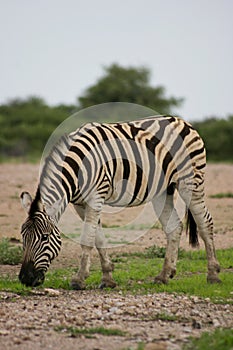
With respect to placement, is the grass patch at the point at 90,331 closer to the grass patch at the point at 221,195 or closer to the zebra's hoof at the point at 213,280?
the zebra's hoof at the point at 213,280

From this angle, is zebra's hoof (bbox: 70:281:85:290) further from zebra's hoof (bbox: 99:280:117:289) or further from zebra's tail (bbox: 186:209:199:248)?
zebra's tail (bbox: 186:209:199:248)

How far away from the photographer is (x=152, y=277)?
8.59 meters

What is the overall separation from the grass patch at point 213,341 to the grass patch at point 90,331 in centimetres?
58

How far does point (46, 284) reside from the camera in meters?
7.66

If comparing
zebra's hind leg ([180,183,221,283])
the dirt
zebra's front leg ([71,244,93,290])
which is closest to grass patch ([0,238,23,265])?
the dirt

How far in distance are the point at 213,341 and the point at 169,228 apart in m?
3.36

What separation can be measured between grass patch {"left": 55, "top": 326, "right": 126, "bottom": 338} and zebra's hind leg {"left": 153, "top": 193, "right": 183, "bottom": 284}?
8.37 ft

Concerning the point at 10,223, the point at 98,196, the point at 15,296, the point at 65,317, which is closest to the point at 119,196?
the point at 98,196

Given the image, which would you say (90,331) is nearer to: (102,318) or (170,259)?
(102,318)

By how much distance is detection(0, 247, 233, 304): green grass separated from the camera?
24.1ft

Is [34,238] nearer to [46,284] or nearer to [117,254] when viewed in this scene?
[46,284]

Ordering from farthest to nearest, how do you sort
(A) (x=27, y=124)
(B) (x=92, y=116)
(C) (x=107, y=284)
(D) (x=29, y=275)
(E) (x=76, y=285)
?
(A) (x=27, y=124) → (B) (x=92, y=116) → (C) (x=107, y=284) → (E) (x=76, y=285) → (D) (x=29, y=275)

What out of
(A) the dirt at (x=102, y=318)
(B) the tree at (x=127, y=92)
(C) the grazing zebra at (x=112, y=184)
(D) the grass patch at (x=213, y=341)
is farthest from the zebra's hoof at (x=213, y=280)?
(B) the tree at (x=127, y=92)

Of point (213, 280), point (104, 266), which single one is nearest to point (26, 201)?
point (104, 266)
